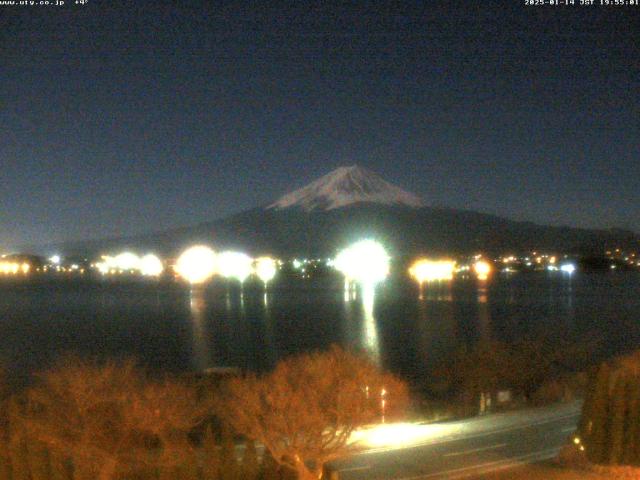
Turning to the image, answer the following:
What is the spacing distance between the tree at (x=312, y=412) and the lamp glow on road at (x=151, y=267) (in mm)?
72285

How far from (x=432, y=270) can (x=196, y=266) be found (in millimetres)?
21491

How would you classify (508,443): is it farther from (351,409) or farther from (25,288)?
(25,288)

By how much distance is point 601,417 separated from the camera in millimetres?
7969

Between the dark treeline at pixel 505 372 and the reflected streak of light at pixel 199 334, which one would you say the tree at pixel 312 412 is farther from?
the reflected streak of light at pixel 199 334

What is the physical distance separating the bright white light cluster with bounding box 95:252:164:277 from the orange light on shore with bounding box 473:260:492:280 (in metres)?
28.8

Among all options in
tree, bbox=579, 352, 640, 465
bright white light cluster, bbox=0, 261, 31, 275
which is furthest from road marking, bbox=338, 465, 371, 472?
bright white light cluster, bbox=0, 261, 31, 275

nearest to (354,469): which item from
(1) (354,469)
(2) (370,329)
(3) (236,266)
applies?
(1) (354,469)

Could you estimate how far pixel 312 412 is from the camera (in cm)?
734

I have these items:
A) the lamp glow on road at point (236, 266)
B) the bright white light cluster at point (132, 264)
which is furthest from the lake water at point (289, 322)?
the bright white light cluster at point (132, 264)

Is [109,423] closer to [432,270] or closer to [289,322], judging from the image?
[289,322]

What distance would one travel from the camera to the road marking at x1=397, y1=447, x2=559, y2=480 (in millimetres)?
8125

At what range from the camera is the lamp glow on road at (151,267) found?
79.4 meters

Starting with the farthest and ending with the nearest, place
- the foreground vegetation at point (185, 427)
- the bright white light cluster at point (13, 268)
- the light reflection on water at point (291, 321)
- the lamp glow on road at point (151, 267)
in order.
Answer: the lamp glow on road at point (151, 267), the bright white light cluster at point (13, 268), the light reflection on water at point (291, 321), the foreground vegetation at point (185, 427)

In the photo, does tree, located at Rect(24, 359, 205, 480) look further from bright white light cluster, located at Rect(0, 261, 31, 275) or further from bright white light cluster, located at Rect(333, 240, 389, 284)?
bright white light cluster, located at Rect(0, 261, 31, 275)
